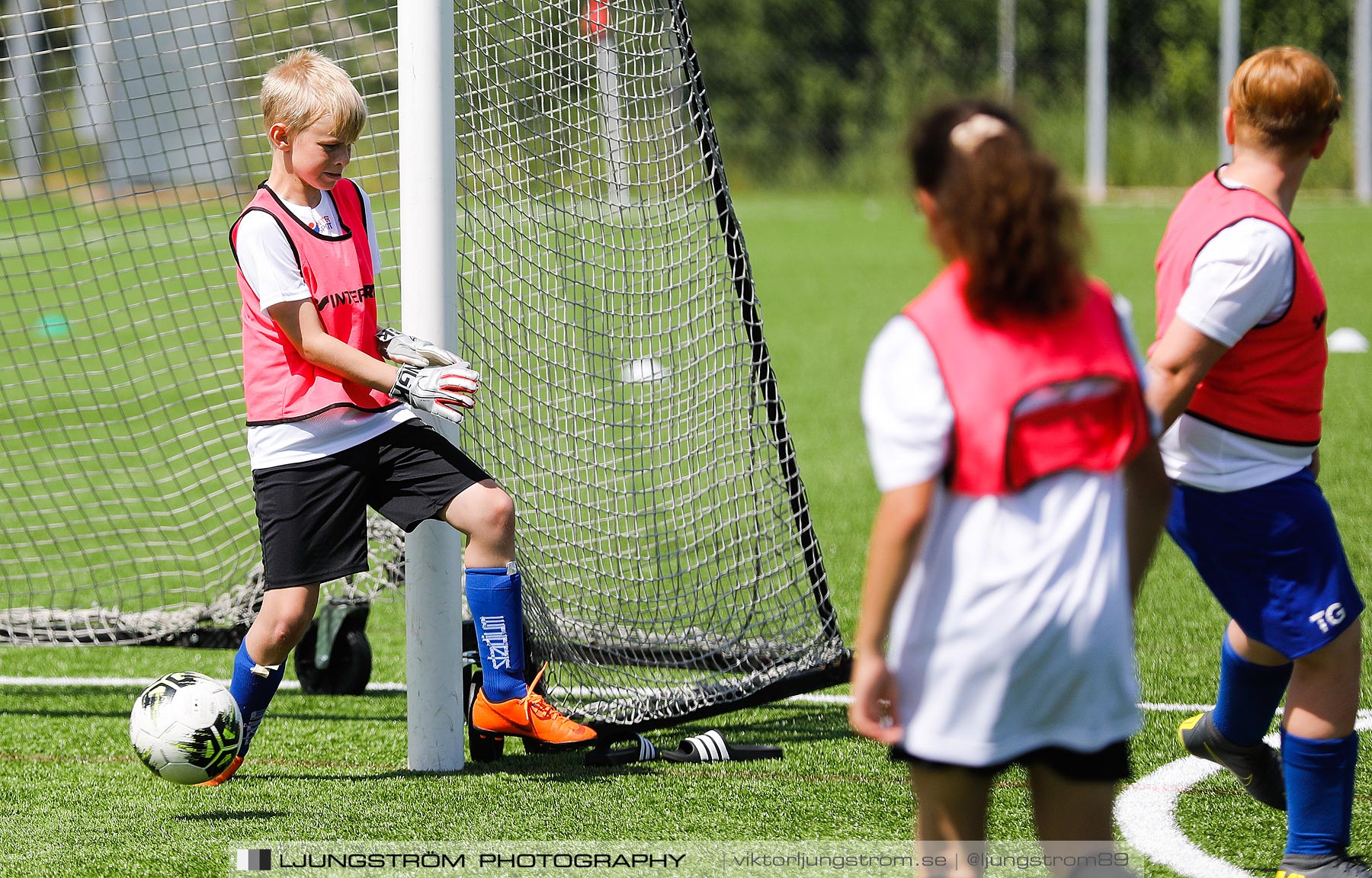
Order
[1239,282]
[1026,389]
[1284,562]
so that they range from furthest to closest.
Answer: [1284,562] < [1239,282] < [1026,389]

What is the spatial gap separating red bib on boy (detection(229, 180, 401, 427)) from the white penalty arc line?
1.89m

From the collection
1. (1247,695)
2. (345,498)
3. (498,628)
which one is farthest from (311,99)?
(1247,695)

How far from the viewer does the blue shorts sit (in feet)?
8.33

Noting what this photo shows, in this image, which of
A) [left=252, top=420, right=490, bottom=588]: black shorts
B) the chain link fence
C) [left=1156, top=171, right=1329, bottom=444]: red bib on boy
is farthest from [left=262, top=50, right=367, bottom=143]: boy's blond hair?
the chain link fence

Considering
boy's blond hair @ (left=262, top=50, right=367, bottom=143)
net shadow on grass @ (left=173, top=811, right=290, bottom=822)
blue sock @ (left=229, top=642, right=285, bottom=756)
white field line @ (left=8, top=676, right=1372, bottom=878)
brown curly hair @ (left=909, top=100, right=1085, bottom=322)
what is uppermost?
boy's blond hair @ (left=262, top=50, right=367, bottom=143)

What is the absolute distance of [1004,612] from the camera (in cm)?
189

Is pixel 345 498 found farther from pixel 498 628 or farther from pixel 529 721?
pixel 529 721

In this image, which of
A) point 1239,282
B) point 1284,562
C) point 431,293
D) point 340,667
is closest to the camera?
point 1239,282

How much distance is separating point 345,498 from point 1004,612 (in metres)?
1.84

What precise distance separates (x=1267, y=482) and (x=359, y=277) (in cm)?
198

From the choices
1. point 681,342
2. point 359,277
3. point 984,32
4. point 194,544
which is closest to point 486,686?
point 359,277

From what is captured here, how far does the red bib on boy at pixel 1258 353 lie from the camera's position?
8.22 feet

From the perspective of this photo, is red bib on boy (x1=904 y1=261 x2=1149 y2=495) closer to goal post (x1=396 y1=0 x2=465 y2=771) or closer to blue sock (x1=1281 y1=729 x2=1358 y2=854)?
blue sock (x1=1281 y1=729 x2=1358 y2=854)

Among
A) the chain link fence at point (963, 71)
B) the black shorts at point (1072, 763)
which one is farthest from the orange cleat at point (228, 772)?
the chain link fence at point (963, 71)
